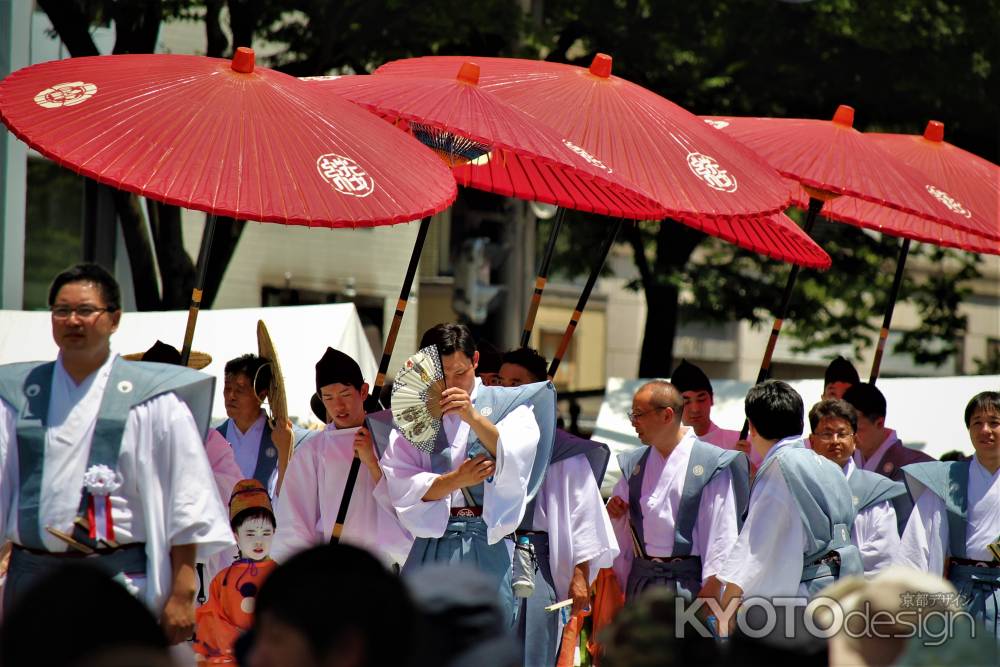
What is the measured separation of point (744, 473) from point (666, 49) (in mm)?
6418

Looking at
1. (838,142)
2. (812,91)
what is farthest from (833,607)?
(812,91)

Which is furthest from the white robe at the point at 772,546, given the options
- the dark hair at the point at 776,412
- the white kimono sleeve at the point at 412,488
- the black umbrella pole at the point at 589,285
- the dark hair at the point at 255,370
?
the dark hair at the point at 255,370

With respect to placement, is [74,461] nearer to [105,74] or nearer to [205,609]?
[205,609]

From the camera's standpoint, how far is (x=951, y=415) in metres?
8.94

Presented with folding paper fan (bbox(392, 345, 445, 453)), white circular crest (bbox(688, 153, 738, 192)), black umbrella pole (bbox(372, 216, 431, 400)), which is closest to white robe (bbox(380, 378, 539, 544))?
folding paper fan (bbox(392, 345, 445, 453))

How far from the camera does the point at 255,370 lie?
6.25m

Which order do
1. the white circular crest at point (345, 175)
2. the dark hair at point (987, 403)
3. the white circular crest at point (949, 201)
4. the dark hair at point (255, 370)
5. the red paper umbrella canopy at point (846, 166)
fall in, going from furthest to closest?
the white circular crest at point (949, 201), the dark hair at point (255, 370), the red paper umbrella canopy at point (846, 166), the dark hair at point (987, 403), the white circular crest at point (345, 175)

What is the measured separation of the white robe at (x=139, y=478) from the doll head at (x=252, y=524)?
1.19 meters

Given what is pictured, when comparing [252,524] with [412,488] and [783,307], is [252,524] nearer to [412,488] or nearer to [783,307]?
[412,488]

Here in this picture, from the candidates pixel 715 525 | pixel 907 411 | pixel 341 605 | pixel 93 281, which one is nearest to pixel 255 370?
pixel 715 525

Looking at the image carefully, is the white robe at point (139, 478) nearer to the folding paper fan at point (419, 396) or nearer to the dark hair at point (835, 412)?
the folding paper fan at point (419, 396)

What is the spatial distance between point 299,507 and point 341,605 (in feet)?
10.00

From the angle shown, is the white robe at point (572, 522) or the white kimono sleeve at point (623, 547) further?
the white kimono sleeve at point (623, 547)

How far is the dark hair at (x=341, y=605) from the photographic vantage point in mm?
2385
